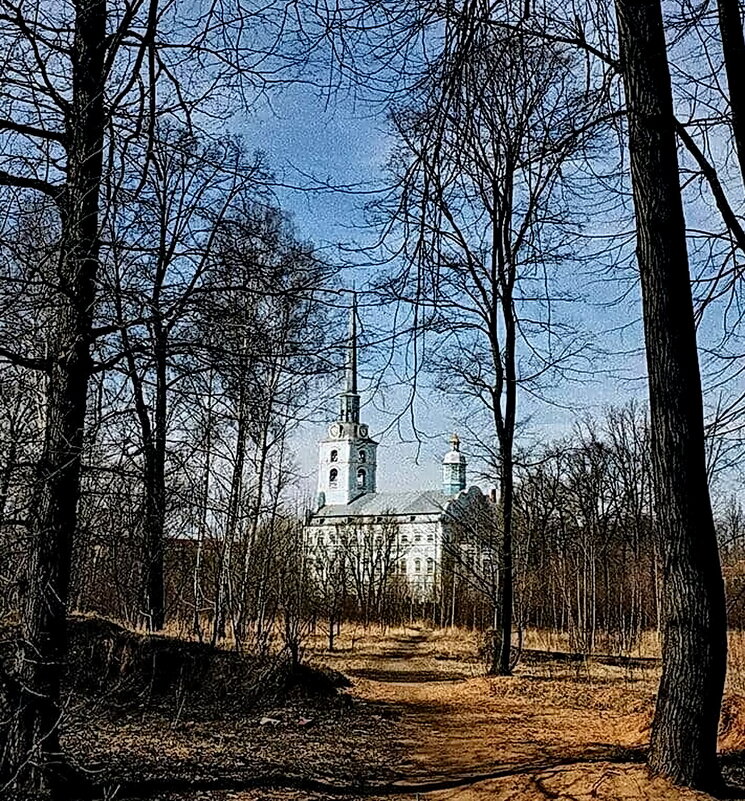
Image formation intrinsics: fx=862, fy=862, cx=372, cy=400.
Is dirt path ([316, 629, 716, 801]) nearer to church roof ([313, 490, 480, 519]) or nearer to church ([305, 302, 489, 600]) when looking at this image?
church ([305, 302, 489, 600])

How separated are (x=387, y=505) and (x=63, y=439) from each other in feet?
143

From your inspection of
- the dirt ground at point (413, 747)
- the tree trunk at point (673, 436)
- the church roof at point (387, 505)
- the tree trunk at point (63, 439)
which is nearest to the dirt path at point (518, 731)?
the dirt ground at point (413, 747)

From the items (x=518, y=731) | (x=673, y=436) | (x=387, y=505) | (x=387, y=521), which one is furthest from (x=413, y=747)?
(x=387, y=505)

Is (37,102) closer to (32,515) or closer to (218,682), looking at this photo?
(32,515)

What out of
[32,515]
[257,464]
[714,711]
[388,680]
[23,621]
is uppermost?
[257,464]

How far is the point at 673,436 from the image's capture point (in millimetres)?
5586

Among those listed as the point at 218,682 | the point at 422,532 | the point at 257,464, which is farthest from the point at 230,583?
the point at 422,532

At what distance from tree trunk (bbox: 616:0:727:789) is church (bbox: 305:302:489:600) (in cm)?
643

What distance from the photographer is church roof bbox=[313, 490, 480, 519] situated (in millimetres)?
44500

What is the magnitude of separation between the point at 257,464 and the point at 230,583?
227 centimetres

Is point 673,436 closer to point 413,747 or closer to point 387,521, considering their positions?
point 413,747

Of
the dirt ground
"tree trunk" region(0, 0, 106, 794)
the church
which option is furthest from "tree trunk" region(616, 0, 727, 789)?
the church

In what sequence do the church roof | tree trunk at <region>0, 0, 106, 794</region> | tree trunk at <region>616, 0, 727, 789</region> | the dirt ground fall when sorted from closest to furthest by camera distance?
tree trunk at <region>0, 0, 106, 794</region>, tree trunk at <region>616, 0, 727, 789</region>, the dirt ground, the church roof

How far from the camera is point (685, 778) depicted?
5.28 metres
